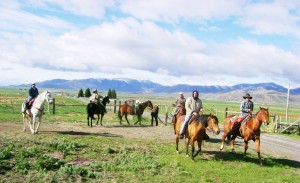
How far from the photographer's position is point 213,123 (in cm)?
1488

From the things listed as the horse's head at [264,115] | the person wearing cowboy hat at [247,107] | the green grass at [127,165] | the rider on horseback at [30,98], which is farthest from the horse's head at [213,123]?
the rider on horseback at [30,98]

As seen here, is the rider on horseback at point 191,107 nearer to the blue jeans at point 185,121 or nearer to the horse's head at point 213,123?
the blue jeans at point 185,121

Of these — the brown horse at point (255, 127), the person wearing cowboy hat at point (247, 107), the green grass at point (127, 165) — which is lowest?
the green grass at point (127, 165)

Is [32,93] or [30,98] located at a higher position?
[32,93]

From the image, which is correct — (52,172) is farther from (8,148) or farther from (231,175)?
(231,175)

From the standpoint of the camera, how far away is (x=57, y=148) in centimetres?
1598

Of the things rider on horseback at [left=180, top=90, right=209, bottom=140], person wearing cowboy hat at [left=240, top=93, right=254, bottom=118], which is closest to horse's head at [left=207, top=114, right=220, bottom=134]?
rider on horseback at [left=180, top=90, right=209, bottom=140]

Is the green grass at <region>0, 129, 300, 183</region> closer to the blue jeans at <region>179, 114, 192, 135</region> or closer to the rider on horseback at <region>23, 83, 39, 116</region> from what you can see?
the blue jeans at <region>179, 114, 192, 135</region>

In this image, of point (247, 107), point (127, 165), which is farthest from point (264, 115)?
point (127, 165)

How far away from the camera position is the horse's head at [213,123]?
48.1 feet

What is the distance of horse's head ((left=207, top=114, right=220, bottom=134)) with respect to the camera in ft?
48.1

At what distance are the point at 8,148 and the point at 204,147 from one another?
1051 cm

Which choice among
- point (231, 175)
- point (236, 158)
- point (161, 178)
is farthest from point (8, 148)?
point (236, 158)

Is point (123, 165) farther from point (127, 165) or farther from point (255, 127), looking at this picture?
point (255, 127)
